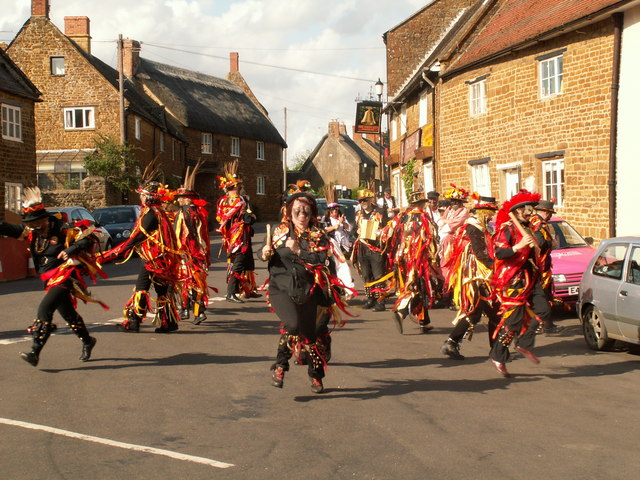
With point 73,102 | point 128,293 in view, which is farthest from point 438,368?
point 73,102

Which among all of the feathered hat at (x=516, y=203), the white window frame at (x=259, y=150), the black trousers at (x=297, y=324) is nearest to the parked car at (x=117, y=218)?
the feathered hat at (x=516, y=203)

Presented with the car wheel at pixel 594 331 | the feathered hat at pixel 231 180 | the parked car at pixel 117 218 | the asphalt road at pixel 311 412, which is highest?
the feathered hat at pixel 231 180

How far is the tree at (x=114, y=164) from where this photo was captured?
37062mm

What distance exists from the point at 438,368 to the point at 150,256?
13.5ft

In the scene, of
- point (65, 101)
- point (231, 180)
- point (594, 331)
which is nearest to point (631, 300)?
point (594, 331)

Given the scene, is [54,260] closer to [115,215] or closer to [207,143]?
[115,215]

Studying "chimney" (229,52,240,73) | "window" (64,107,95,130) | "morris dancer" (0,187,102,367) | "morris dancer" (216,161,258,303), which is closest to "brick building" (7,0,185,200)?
"window" (64,107,95,130)

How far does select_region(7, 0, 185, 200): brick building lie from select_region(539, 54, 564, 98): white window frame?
24784 mm

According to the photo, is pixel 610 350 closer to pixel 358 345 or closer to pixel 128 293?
pixel 358 345

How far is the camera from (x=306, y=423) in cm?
626

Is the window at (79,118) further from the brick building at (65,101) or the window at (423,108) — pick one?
the window at (423,108)

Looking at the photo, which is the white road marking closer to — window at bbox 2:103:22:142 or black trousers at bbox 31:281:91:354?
black trousers at bbox 31:281:91:354

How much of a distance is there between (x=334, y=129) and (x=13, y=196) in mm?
56593

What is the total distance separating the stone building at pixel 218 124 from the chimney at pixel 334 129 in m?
11.3
